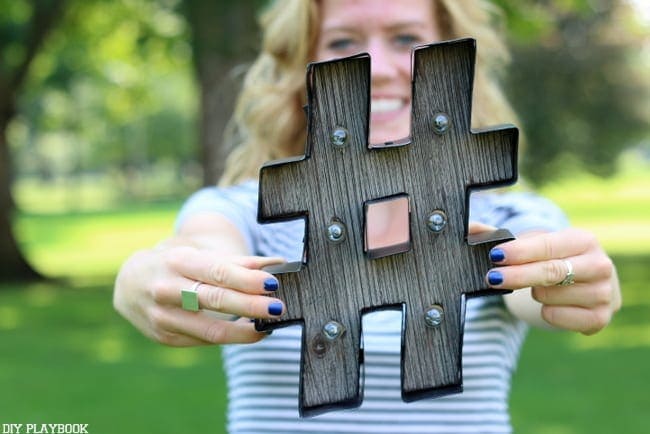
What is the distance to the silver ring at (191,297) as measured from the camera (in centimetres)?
172

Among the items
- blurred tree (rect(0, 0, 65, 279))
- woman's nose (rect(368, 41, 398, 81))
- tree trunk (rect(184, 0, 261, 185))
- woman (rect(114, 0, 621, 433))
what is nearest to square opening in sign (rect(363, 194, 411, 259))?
woman (rect(114, 0, 621, 433))

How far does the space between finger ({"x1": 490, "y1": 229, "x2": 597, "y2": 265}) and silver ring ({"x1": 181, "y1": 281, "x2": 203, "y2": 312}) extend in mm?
536

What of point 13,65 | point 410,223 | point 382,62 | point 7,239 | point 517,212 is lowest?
point 410,223

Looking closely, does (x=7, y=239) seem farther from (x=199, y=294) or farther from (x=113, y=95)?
(x=199, y=294)

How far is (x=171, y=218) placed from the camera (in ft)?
125

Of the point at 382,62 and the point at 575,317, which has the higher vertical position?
the point at 382,62

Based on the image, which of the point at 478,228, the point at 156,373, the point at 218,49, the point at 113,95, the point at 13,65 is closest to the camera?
the point at 478,228

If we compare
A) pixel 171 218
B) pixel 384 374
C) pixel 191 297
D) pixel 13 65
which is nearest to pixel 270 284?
pixel 191 297

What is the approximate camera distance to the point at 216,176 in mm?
8742

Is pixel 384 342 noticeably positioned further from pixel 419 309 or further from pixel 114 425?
pixel 114 425

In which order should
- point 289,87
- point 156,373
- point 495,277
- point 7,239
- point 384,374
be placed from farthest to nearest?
point 7,239 < point 156,373 < point 289,87 < point 384,374 < point 495,277

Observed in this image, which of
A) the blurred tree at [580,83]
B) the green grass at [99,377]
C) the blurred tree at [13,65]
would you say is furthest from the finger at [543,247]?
the blurred tree at [580,83]

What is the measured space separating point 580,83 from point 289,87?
2171cm

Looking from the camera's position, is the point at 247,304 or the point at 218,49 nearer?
the point at 247,304
